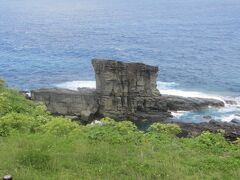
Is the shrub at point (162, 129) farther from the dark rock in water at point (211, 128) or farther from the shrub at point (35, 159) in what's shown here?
the dark rock in water at point (211, 128)

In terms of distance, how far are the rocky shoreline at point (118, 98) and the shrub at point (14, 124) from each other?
34.6m

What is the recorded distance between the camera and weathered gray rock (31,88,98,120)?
58.5m

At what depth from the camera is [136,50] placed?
98625 mm

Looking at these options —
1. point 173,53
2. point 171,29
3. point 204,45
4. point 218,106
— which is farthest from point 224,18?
point 218,106

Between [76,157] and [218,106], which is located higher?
[76,157]

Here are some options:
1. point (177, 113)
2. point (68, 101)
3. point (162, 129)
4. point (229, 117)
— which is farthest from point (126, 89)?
point (162, 129)

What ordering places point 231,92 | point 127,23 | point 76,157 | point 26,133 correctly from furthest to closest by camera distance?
point 127,23, point 231,92, point 26,133, point 76,157

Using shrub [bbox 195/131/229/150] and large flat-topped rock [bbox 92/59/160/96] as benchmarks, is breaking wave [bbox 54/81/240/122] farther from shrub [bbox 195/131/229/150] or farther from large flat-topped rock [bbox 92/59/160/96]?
shrub [bbox 195/131/229/150]

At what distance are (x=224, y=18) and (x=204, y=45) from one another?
54.9 m

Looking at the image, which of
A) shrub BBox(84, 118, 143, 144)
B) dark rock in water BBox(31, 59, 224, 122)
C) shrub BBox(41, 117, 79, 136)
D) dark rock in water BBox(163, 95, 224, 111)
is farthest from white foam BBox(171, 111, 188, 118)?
shrub BBox(41, 117, 79, 136)

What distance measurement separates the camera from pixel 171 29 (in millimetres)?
129500

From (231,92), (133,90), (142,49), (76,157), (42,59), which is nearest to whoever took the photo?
(76,157)

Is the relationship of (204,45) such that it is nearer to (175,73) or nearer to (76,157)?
(175,73)

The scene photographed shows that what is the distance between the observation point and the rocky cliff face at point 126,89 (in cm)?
5956
